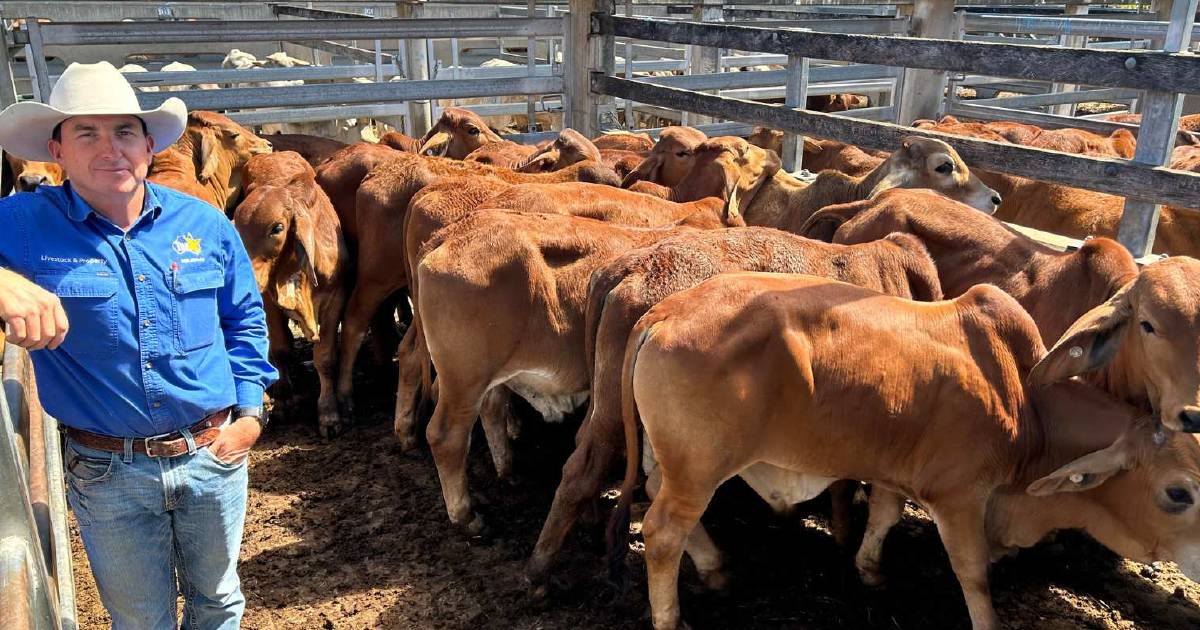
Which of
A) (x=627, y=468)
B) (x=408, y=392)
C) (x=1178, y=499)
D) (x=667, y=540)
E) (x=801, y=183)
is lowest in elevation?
(x=408, y=392)

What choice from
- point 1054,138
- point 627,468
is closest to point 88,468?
point 627,468

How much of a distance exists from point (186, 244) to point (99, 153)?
1.24 ft

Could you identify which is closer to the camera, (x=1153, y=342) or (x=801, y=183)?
(x=1153, y=342)

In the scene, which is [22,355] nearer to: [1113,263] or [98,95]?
[98,95]

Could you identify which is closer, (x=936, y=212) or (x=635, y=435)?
(x=635, y=435)

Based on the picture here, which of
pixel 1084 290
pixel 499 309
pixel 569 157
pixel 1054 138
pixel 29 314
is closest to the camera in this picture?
pixel 29 314

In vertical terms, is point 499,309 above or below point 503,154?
below

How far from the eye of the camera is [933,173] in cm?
661

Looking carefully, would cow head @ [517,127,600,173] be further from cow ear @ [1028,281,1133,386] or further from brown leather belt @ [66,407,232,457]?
brown leather belt @ [66,407,232,457]

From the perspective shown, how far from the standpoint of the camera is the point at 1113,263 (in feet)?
15.6

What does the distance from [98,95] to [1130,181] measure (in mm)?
4913

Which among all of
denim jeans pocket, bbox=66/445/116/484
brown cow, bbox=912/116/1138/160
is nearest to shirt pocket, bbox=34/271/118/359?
denim jeans pocket, bbox=66/445/116/484

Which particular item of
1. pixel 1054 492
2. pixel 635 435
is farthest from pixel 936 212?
pixel 635 435

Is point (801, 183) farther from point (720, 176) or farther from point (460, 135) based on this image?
point (460, 135)
